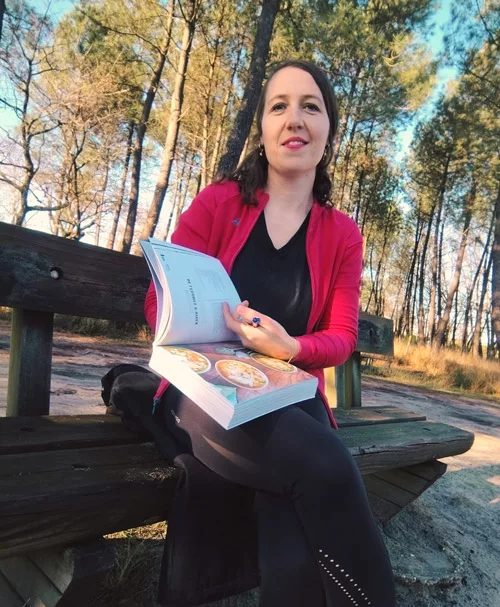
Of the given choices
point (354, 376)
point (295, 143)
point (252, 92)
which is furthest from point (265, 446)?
point (252, 92)

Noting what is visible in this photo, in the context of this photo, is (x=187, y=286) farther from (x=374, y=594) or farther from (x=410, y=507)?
(x=410, y=507)

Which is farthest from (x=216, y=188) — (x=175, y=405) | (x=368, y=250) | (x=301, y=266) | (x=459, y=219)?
(x=368, y=250)

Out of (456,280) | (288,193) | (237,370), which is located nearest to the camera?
(237,370)

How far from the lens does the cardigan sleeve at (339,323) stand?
1260 millimetres

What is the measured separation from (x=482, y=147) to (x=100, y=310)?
16.4m

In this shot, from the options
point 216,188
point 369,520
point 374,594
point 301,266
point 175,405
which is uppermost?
point 216,188

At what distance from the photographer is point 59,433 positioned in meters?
1.20

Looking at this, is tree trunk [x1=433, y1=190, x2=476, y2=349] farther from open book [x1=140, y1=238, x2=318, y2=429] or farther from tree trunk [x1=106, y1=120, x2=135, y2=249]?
open book [x1=140, y1=238, x2=318, y2=429]

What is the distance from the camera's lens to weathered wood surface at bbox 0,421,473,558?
813mm

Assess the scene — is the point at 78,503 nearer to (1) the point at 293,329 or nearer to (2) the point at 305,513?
(2) the point at 305,513

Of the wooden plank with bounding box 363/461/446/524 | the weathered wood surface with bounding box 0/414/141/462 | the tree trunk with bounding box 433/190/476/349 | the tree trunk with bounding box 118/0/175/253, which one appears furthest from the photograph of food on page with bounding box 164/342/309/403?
the tree trunk with bounding box 433/190/476/349

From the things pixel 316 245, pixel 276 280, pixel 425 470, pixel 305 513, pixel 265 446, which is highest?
pixel 316 245

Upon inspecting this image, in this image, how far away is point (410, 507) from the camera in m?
2.36

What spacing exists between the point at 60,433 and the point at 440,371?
10.5 m
